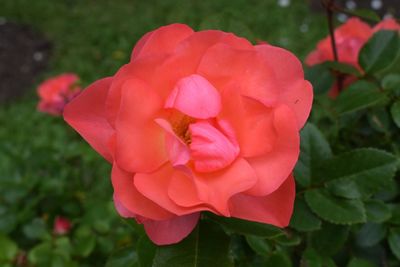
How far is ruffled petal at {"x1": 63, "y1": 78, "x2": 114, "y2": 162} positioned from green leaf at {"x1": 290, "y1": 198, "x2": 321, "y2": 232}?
11.0 inches

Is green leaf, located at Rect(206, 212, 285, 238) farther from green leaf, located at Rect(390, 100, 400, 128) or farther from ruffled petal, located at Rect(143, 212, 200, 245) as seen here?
green leaf, located at Rect(390, 100, 400, 128)

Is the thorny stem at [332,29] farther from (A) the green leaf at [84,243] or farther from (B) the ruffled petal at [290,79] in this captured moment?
(A) the green leaf at [84,243]

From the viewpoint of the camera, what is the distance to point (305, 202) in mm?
739

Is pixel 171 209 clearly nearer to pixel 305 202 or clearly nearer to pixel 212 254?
pixel 212 254

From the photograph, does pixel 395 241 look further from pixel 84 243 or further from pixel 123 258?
pixel 84 243

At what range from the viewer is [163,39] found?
0.55 m

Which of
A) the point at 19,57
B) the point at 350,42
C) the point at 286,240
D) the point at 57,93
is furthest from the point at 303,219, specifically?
the point at 19,57

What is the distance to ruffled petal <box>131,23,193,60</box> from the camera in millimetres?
544

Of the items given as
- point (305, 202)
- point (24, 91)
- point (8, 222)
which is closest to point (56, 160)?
point (8, 222)

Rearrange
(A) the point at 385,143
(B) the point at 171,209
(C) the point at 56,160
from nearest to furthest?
(B) the point at 171,209
(A) the point at 385,143
(C) the point at 56,160

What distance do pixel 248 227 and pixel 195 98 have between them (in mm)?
161

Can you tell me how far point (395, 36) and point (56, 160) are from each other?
0.81 meters

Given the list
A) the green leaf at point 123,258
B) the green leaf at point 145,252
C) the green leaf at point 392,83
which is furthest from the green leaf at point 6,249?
the green leaf at point 392,83

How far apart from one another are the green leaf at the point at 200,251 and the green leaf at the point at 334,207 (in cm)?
17
